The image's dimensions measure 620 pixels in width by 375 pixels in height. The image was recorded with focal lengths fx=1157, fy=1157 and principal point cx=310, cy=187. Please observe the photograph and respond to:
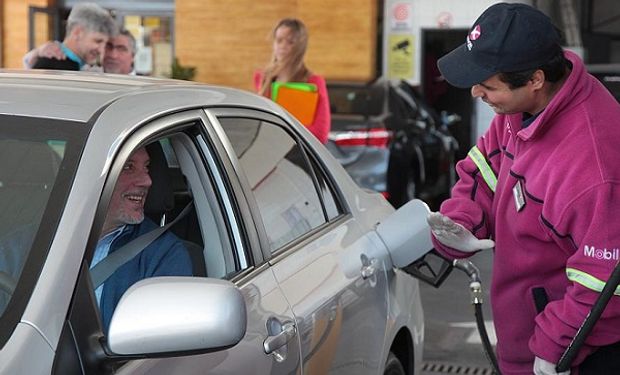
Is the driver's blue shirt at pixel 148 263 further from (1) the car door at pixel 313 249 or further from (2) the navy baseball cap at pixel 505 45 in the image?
(2) the navy baseball cap at pixel 505 45

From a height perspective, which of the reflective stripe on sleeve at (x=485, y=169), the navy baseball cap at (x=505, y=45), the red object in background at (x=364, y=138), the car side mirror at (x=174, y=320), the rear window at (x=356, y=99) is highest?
the navy baseball cap at (x=505, y=45)

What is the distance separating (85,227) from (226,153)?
2.85 feet

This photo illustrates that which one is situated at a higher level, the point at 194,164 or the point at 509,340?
the point at 194,164

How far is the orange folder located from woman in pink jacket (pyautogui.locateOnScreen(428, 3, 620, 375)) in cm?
343

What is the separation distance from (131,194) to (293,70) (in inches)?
156

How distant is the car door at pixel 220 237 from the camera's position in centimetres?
267

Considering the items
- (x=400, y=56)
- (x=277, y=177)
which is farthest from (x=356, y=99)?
(x=277, y=177)

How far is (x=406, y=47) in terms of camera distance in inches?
624

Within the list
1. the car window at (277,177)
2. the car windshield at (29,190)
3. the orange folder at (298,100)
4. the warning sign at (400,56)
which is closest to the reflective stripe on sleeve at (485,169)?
the car window at (277,177)

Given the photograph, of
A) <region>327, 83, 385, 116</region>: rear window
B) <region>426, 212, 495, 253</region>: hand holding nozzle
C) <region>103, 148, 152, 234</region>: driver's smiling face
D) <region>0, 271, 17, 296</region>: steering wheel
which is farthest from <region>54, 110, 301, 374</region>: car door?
<region>327, 83, 385, 116</region>: rear window

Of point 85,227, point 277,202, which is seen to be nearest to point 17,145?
point 85,227

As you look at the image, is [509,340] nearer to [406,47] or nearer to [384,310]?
[384,310]

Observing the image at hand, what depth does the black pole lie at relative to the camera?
2852 millimetres

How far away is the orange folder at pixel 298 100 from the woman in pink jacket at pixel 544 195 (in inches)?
135
